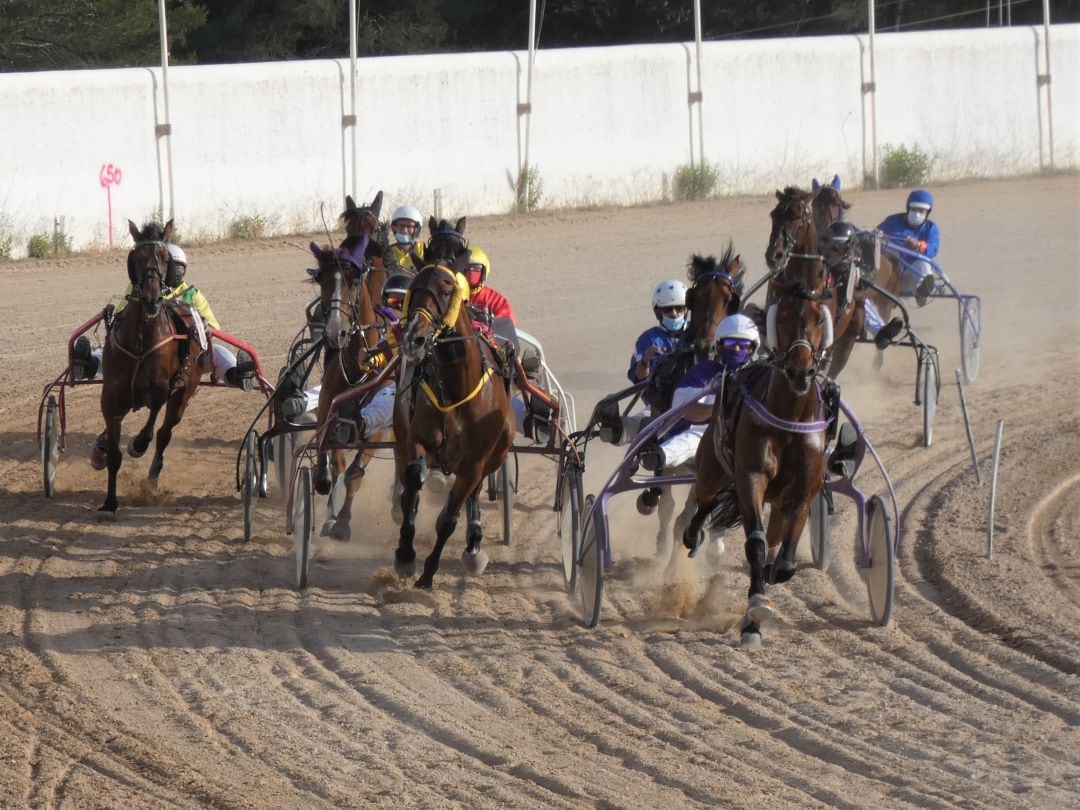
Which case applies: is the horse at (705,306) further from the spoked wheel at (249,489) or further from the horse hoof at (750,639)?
the spoked wheel at (249,489)

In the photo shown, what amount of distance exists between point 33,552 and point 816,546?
4.31 m

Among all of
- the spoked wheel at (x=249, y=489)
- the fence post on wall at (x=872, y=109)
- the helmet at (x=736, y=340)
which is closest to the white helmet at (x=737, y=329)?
the helmet at (x=736, y=340)

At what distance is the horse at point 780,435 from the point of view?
24.1 feet

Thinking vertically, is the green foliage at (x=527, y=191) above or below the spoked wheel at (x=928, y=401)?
above

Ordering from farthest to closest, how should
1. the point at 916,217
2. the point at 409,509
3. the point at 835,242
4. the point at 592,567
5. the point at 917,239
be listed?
1. the point at 916,217
2. the point at 917,239
3. the point at 835,242
4. the point at 409,509
5. the point at 592,567

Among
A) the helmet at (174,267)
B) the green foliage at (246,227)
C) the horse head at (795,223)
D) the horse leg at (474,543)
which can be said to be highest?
the green foliage at (246,227)

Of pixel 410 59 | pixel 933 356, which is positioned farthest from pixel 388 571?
pixel 410 59

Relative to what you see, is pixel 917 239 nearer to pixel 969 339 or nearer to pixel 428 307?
pixel 969 339

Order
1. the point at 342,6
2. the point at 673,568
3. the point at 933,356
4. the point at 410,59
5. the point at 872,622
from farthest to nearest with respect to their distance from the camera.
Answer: the point at 342,6, the point at 410,59, the point at 933,356, the point at 673,568, the point at 872,622

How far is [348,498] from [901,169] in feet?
62.1

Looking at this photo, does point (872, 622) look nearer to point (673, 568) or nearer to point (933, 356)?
point (673, 568)

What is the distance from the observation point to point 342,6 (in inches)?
1191

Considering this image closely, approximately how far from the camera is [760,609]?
742cm

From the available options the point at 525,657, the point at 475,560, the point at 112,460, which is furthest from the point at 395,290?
the point at 525,657
